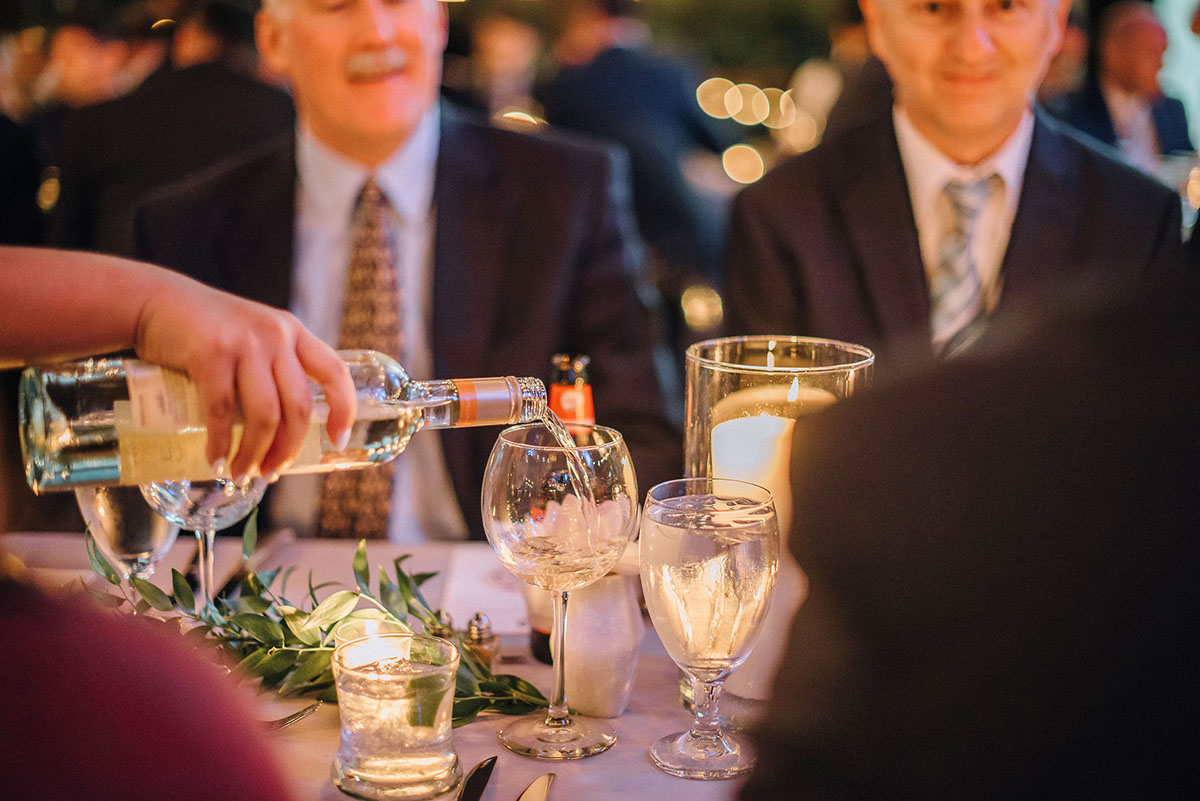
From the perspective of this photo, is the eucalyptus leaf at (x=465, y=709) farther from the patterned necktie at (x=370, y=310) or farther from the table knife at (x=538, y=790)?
the patterned necktie at (x=370, y=310)

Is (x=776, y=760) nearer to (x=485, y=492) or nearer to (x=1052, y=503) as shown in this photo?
(x=1052, y=503)

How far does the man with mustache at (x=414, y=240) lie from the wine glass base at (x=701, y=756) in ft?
3.43

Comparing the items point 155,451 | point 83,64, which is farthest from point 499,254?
point 83,64

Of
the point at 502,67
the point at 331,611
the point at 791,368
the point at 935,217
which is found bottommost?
the point at 331,611

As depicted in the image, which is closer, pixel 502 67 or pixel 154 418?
pixel 154 418

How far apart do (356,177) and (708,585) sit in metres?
Result: 1.48

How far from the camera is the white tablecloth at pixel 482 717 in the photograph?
0.93 meters

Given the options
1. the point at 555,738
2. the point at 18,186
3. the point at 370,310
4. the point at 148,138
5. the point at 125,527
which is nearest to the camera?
the point at 555,738

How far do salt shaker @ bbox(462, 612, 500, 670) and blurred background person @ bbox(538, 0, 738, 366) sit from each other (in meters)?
3.20

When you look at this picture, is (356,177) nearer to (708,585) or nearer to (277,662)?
(277,662)

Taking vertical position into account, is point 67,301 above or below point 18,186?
below

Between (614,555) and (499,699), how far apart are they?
0.18 meters

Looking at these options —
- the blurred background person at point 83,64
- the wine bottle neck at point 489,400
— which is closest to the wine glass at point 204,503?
the wine bottle neck at point 489,400

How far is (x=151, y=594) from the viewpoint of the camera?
41.4 inches
